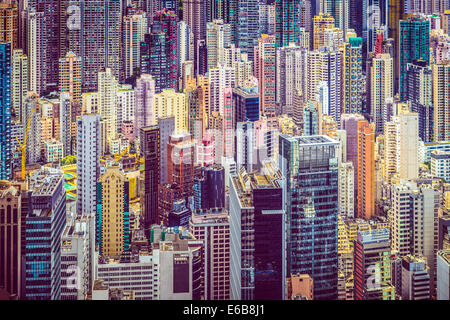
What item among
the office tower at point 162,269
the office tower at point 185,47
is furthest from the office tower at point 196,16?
the office tower at point 162,269

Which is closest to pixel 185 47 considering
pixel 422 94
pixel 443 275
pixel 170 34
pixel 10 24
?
pixel 170 34

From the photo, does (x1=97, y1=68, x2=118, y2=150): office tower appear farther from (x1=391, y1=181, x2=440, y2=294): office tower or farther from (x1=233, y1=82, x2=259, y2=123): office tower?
(x1=391, y1=181, x2=440, y2=294): office tower

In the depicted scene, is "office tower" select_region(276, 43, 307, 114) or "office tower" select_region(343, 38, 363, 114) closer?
"office tower" select_region(276, 43, 307, 114)

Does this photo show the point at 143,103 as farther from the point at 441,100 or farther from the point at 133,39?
the point at 441,100

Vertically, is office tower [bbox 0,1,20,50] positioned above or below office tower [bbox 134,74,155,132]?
above

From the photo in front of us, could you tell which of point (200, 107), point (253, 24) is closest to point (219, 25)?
point (253, 24)

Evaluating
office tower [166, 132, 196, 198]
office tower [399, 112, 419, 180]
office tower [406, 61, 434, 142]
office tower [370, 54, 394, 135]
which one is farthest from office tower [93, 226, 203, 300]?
office tower [406, 61, 434, 142]
